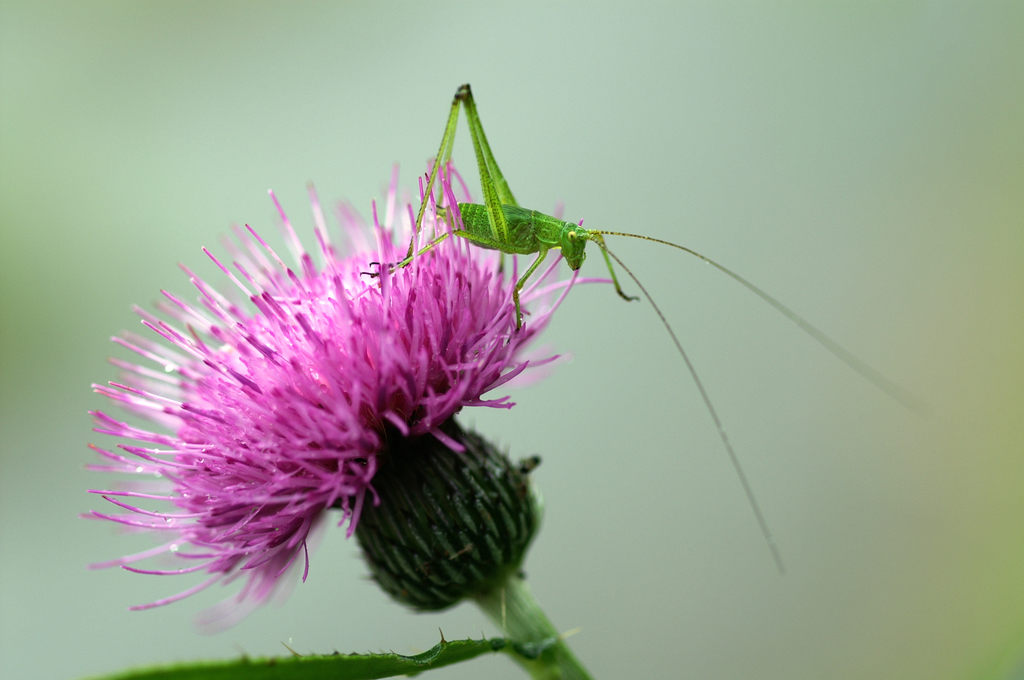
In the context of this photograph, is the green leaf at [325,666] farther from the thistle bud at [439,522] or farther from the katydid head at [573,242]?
the katydid head at [573,242]

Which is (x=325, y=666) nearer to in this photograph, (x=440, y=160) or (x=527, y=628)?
(x=527, y=628)

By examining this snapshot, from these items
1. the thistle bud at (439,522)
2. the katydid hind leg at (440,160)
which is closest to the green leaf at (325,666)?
the thistle bud at (439,522)

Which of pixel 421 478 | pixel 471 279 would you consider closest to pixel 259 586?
pixel 421 478

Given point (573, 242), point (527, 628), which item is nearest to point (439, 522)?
point (527, 628)

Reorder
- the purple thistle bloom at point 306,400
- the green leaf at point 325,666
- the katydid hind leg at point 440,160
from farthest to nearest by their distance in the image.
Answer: the katydid hind leg at point 440,160 < the purple thistle bloom at point 306,400 < the green leaf at point 325,666

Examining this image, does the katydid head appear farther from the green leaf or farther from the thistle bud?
the green leaf

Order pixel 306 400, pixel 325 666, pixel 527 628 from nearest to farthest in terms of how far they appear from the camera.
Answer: pixel 325 666, pixel 306 400, pixel 527 628
